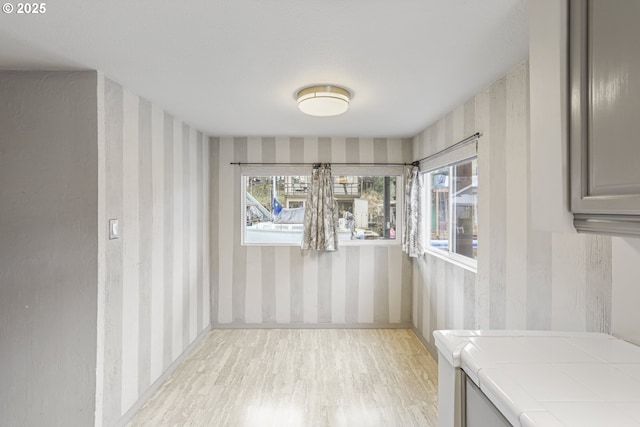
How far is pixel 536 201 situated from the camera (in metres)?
1.09

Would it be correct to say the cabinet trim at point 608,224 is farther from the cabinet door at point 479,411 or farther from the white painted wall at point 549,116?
the cabinet door at point 479,411

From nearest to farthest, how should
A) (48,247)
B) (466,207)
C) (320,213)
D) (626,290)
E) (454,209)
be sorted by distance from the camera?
(626,290)
(48,247)
(466,207)
(454,209)
(320,213)

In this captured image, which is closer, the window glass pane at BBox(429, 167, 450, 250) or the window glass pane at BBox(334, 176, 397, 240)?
the window glass pane at BBox(429, 167, 450, 250)

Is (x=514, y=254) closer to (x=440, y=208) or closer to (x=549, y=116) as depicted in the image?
(x=549, y=116)

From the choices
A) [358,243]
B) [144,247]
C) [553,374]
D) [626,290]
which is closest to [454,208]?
[358,243]

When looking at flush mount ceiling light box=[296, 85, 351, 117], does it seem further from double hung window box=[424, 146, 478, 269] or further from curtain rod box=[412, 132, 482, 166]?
double hung window box=[424, 146, 478, 269]

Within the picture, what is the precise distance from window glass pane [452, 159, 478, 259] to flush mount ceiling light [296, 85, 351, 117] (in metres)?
1.22

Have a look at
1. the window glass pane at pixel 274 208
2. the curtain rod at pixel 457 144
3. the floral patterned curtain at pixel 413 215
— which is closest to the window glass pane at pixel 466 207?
the curtain rod at pixel 457 144

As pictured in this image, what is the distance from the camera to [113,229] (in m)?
2.10

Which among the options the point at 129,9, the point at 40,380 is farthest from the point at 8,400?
the point at 129,9

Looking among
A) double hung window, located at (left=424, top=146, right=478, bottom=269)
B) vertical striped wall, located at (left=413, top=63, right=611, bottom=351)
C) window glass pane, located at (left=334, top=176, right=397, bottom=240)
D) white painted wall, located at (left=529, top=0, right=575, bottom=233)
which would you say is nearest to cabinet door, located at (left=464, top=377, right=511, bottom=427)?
white painted wall, located at (left=529, top=0, right=575, bottom=233)

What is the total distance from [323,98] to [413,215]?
1.95 meters

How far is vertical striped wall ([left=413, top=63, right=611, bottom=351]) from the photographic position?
4.73 ft

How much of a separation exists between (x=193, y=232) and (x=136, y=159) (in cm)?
126
